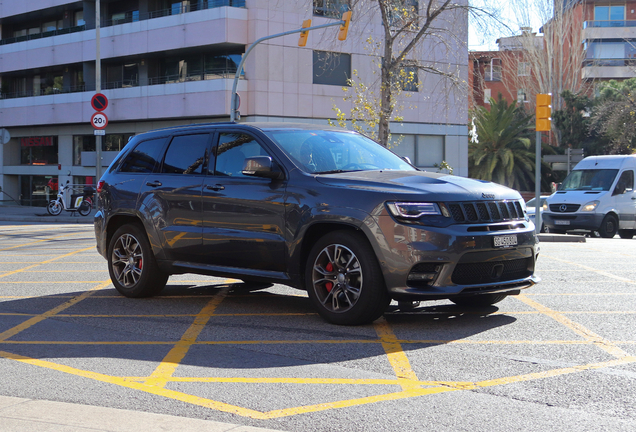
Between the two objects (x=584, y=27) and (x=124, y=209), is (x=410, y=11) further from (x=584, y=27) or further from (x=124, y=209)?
(x=584, y=27)

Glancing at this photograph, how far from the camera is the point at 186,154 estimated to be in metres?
7.95

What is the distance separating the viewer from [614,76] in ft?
210

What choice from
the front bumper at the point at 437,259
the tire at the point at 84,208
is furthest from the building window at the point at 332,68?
the front bumper at the point at 437,259

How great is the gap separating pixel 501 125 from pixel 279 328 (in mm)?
39164

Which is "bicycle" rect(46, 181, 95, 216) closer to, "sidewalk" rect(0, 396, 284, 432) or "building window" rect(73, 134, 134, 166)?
"building window" rect(73, 134, 134, 166)

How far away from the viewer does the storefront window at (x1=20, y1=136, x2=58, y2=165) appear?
42000mm

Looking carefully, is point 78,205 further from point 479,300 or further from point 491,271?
point 491,271

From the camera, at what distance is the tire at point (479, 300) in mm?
7406

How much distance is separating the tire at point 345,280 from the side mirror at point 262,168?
2.54ft

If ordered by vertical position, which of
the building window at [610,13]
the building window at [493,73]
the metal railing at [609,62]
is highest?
the building window at [610,13]

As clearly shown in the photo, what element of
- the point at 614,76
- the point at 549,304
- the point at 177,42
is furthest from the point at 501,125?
the point at 549,304

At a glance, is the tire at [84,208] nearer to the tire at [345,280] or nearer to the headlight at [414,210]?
the tire at [345,280]

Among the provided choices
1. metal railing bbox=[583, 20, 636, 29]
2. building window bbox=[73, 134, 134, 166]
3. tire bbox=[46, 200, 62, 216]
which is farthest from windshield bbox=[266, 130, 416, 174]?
metal railing bbox=[583, 20, 636, 29]

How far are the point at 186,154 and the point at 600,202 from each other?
15708mm
